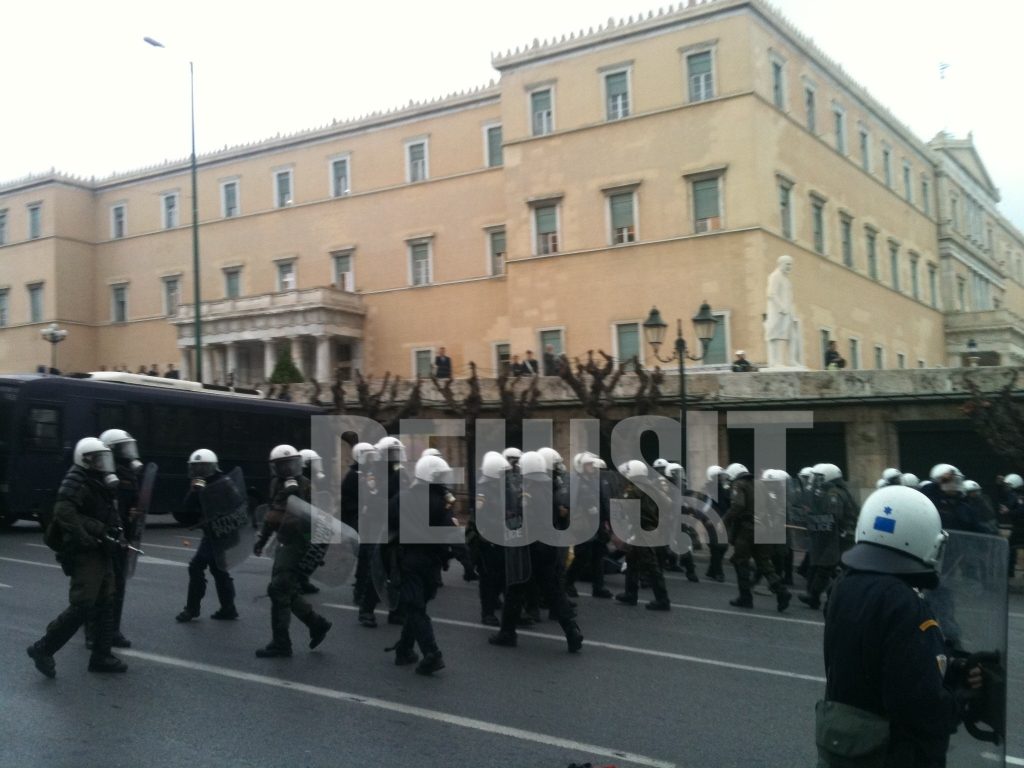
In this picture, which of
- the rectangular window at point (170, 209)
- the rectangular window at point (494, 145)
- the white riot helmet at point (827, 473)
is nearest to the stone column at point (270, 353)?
the rectangular window at point (170, 209)

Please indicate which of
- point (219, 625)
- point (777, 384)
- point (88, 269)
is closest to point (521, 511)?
point (219, 625)

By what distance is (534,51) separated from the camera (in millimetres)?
38312

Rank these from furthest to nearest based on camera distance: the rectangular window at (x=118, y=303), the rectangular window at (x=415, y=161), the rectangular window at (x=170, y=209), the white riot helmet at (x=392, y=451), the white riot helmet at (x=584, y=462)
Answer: the rectangular window at (x=118, y=303), the rectangular window at (x=170, y=209), the rectangular window at (x=415, y=161), the white riot helmet at (x=584, y=462), the white riot helmet at (x=392, y=451)

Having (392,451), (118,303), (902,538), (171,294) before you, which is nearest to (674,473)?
(392,451)

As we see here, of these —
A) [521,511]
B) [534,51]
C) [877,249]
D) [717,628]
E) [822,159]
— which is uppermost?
[534,51]

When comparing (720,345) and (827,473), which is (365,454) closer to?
(827,473)

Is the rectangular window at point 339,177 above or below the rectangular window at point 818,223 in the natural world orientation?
above

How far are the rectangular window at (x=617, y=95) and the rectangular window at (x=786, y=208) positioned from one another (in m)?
6.29

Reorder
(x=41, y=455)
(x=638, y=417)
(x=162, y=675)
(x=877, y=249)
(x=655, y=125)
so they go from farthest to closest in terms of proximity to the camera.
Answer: (x=877, y=249) < (x=655, y=125) < (x=638, y=417) < (x=41, y=455) < (x=162, y=675)

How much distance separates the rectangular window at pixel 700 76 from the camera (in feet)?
115

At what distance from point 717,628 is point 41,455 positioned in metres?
12.9

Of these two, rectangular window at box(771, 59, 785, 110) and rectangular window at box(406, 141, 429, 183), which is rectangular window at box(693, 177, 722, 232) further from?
rectangular window at box(406, 141, 429, 183)

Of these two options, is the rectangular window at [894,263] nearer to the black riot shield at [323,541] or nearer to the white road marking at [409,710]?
the black riot shield at [323,541]

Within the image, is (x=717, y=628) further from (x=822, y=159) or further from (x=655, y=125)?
(x=822, y=159)
